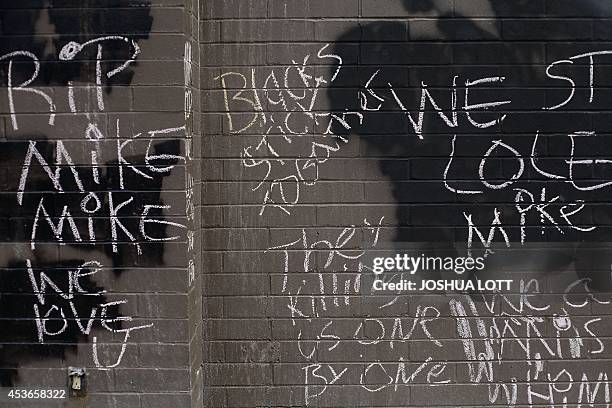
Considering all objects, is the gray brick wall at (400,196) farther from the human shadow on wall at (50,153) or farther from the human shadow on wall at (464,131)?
the human shadow on wall at (50,153)

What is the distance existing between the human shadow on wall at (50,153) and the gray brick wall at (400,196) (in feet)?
1.65

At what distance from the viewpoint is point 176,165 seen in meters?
3.62

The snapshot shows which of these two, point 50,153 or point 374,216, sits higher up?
point 50,153

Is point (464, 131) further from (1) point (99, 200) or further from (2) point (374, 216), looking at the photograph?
(1) point (99, 200)

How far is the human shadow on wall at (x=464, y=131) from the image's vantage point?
3912mm

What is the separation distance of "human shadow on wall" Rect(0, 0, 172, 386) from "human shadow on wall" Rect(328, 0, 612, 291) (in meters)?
1.17

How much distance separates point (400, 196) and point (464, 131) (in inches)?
20.2

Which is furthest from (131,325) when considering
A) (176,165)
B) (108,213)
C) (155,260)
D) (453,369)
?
(453,369)

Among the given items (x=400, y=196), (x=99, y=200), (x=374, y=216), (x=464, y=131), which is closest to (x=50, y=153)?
(x=99, y=200)

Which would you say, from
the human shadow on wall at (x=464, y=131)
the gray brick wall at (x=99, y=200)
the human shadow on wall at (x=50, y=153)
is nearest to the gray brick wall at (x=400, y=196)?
the human shadow on wall at (x=464, y=131)

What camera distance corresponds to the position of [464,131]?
3.95m

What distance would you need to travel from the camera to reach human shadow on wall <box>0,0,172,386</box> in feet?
11.7

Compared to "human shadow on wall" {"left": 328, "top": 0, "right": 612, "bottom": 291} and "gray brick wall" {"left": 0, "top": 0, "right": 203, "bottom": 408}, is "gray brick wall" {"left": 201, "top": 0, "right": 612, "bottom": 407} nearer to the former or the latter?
"human shadow on wall" {"left": 328, "top": 0, "right": 612, "bottom": 291}

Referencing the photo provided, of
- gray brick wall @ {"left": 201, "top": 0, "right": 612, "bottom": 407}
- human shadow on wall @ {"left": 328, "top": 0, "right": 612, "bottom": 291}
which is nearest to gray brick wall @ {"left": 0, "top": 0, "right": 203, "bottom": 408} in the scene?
gray brick wall @ {"left": 201, "top": 0, "right": 612, "bottom": 407}
